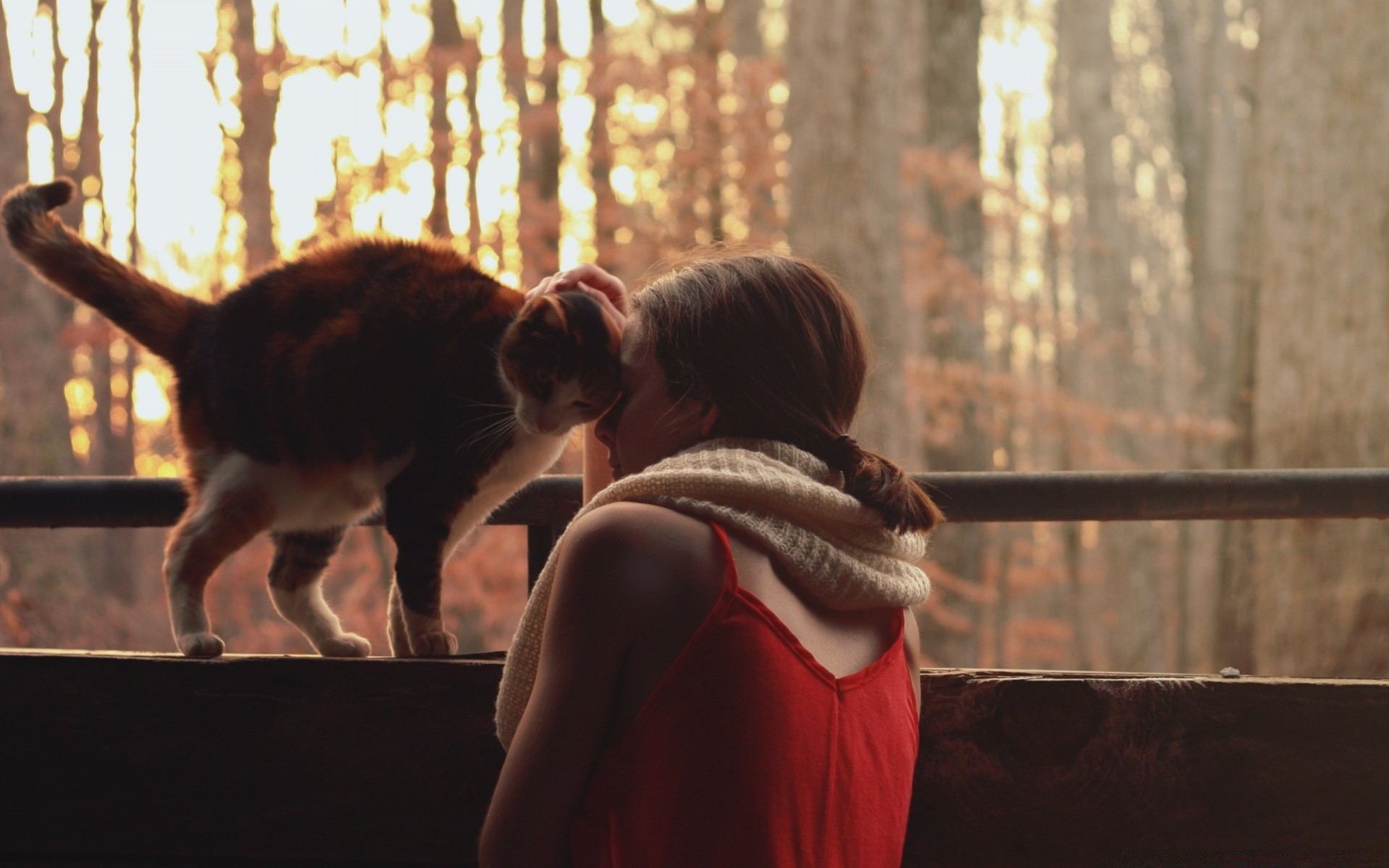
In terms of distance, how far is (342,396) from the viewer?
70.9 inches

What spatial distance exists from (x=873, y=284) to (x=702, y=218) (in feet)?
7.23

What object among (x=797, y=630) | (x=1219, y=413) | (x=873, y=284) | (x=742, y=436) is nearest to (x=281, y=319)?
(x=742, y=436)

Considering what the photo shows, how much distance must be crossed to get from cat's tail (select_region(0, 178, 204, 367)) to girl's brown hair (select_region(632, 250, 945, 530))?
1142 millimetres

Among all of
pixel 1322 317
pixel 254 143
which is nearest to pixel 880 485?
pixel 1322 317

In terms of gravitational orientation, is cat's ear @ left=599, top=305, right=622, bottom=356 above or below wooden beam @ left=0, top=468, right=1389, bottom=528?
above

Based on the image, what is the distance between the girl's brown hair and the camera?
118 cm

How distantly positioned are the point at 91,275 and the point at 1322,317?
456 cm

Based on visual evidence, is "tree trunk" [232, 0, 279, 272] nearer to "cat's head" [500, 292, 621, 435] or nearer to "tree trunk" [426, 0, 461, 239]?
"tree trunk" [426, 0, 461, 239]

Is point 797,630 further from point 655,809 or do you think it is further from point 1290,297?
point 1290,297

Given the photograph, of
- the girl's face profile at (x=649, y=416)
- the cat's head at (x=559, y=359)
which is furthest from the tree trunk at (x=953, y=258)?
the girl's face profile at (x=649, y=416)

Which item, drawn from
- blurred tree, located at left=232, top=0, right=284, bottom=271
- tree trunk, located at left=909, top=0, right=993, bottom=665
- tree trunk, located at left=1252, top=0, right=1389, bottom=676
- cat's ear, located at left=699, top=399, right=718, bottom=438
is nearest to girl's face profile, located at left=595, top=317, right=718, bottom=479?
cat's ear, located at left=699, top=399, right=718, bottom=438

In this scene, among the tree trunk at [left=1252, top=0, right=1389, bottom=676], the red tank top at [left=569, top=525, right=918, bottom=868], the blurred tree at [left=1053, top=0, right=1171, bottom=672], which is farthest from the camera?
the blurred tree at [left=1053, top=0, right=1171, bottom=672]

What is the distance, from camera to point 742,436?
1171 mm

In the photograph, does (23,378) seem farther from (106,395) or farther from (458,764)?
(458,764)
